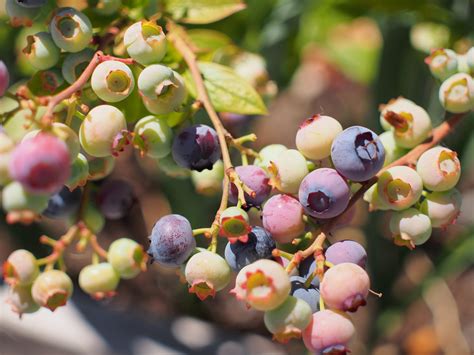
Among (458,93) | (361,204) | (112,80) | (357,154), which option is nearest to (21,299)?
(112,80)

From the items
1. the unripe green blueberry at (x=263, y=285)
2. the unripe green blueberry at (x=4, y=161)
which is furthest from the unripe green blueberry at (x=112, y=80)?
the unripe green blueberry at (x=263, y=285)

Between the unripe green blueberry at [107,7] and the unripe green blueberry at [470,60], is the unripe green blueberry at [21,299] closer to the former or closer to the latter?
the unripe green blueberry at [107,7]

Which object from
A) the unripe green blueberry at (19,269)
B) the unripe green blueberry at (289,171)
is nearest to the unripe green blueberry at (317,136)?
the unripe green blueberry at (289,171)

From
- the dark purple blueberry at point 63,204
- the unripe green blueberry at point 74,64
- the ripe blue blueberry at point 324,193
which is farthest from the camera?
the dark purple blueberry at point 63,204

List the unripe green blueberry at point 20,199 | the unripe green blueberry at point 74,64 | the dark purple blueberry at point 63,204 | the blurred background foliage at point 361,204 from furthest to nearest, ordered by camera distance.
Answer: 1. the blurred background foliage at point 361,204
2. the dark purple blueberry at point 63,204
3. the unripe green blueberry at point 74,64
4. the unripe green blueberry at point 20,199

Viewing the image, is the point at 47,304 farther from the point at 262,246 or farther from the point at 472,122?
the point at 472,122

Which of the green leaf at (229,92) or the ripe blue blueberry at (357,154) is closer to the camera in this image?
the ripe blue blueberry at (357,154)

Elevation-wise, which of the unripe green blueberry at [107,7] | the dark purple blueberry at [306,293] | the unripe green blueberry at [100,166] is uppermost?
the unripe green blueberry at [107,7]

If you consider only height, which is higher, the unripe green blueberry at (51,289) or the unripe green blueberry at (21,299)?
the unripe green blueberry at (51,289)

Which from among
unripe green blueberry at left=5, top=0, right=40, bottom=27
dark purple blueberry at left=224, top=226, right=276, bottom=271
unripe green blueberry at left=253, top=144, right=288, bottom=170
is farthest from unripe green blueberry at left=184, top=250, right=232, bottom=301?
unripe green blueberry at left=5, top=0, right=40, bottom=27
